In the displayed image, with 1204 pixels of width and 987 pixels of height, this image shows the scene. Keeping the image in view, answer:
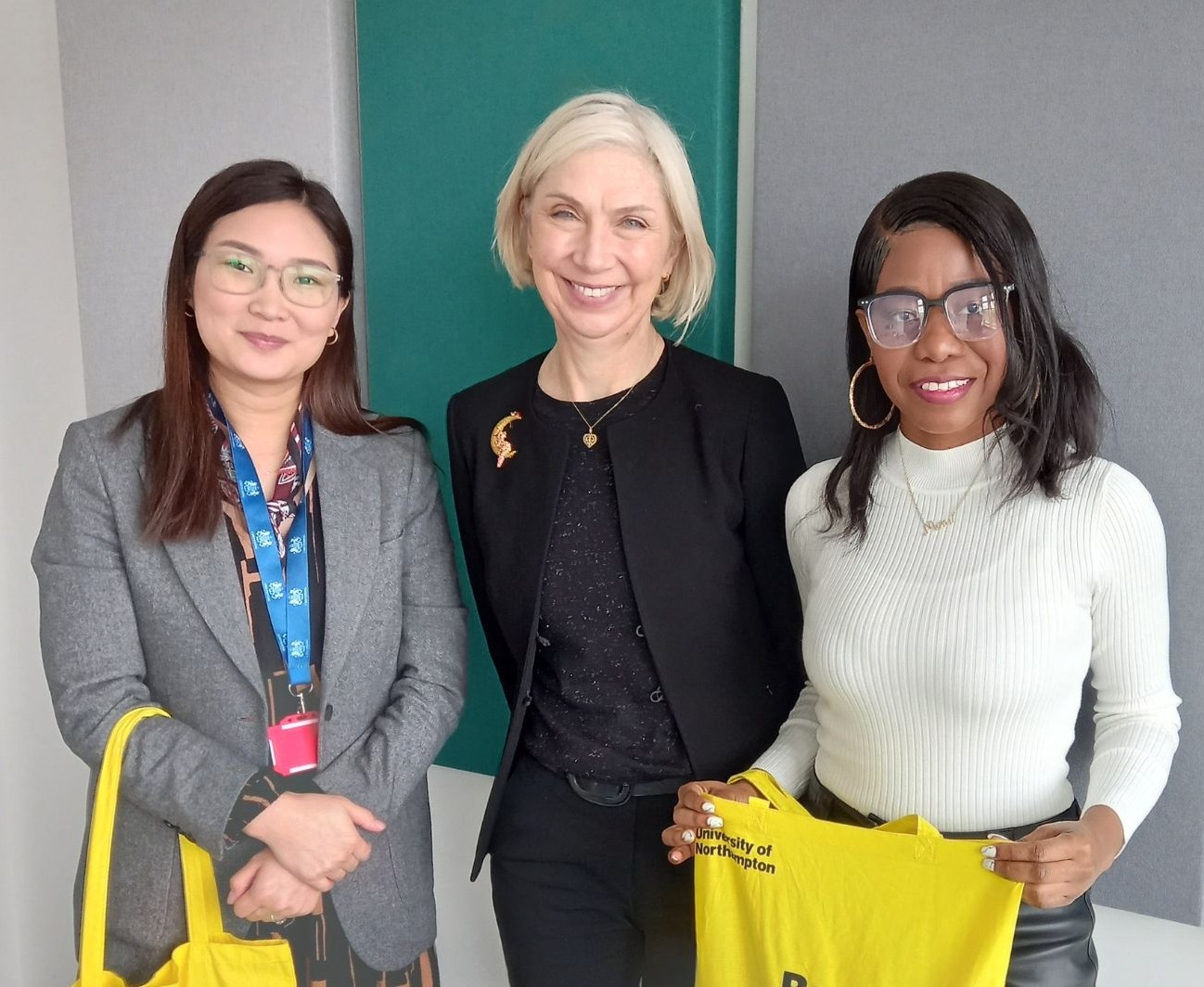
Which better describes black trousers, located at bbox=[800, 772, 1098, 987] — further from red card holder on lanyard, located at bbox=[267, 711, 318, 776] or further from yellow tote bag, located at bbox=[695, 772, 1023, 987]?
red card holder on lanyard, located at bbox=[267, 711, 318, 776]

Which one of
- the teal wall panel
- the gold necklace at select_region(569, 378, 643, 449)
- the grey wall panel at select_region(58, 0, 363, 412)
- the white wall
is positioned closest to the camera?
the gold necklace at select_region(569, 378, 643, 449)

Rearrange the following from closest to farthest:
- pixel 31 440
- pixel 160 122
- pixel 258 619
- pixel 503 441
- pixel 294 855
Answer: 1. pixel 294 855
2. pixel 258 619
3. pixel 503 441
4. pixel 160 122
5. pixel 31 440

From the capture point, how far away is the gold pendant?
2064 millimetres

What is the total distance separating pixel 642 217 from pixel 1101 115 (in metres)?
0.84

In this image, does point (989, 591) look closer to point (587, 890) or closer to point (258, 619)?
point (587, 890)

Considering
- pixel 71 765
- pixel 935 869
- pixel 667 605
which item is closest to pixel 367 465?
pixel 667 605

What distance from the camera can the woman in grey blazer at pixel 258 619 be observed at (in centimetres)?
172

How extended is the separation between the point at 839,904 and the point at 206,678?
1.08 m

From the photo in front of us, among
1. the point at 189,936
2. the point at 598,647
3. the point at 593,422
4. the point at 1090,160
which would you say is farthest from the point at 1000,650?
the point at 189,936

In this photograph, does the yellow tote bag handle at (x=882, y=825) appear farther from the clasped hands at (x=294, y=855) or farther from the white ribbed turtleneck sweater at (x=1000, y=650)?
the clasped hands at (x=294, y=855)

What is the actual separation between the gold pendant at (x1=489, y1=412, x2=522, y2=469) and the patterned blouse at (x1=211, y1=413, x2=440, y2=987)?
1.16 ft

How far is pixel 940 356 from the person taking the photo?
1.65 m

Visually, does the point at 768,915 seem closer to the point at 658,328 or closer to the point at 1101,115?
the point at 658,328

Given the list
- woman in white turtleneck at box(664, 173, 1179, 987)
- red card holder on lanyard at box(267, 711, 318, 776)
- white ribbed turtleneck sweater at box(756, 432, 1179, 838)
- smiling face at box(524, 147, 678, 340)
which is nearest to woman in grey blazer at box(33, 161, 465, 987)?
red card holder on lanyard at box(267, 711, 318, 776)
